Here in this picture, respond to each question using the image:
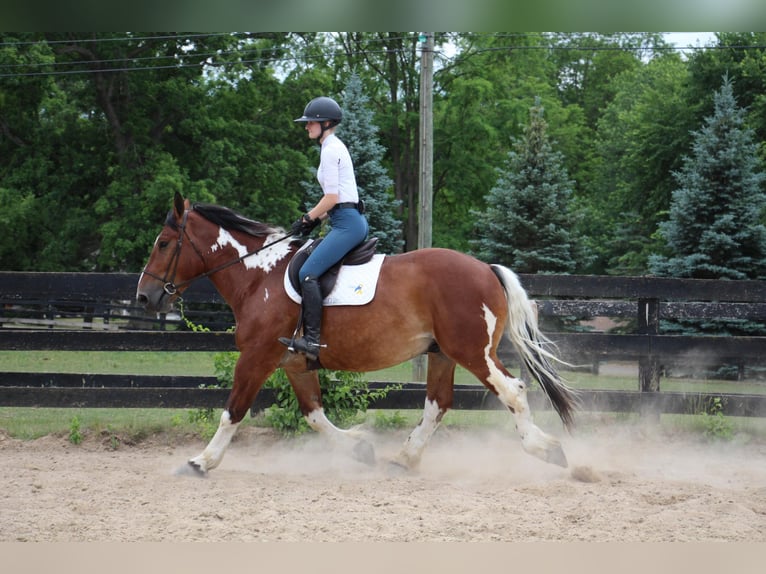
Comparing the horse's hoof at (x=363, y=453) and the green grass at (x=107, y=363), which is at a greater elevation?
the horse's hoof at (x=363, y=453)

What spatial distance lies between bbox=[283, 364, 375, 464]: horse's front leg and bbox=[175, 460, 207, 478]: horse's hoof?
1.01 meters

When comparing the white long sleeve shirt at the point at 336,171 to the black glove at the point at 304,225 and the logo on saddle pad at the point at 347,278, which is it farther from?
the logo on saddle pad at the point at 347,278

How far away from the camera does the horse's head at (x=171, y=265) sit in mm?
6383

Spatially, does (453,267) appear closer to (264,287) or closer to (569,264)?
(264,287)

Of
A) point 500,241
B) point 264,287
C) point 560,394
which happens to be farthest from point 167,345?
point 500,241

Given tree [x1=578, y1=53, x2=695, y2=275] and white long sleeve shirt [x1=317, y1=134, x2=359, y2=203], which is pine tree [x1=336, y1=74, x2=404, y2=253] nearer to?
tree [x1=578, y1=53, x2=695, y2=275]

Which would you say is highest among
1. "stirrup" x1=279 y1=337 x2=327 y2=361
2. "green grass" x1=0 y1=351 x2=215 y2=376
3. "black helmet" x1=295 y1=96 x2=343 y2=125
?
"black helmet" x1=295 y1=96 x2=343 y2=125

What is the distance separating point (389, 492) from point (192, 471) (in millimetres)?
1476

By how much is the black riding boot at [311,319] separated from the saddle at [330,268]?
0.36ft

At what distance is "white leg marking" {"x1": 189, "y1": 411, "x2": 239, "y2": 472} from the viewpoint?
597 centimetres

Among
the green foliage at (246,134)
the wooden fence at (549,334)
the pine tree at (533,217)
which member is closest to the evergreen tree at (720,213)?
the green foliage at (246,134)

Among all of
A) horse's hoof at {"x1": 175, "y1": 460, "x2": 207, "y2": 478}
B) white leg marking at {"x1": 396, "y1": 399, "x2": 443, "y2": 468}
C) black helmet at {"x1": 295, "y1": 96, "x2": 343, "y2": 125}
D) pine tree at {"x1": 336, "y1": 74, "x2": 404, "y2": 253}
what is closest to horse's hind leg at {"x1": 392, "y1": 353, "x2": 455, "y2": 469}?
white leg marking at {"x1": 396, "y1": 399, "x2": 443, "y2": 468}

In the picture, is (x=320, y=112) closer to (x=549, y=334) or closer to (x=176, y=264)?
(x=176, y=264)

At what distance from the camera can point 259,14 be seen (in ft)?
8.10
